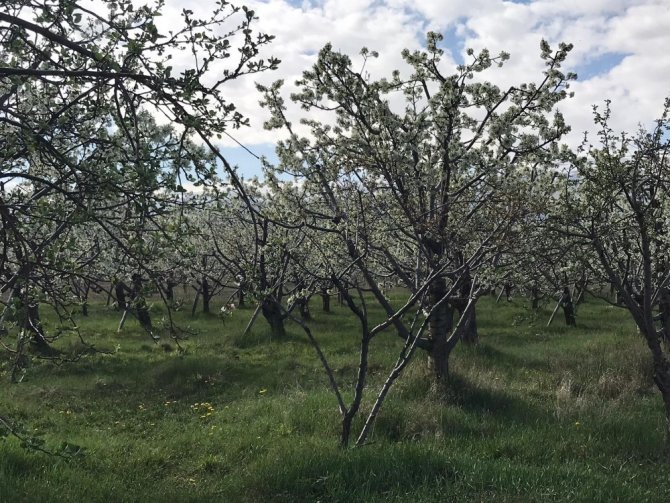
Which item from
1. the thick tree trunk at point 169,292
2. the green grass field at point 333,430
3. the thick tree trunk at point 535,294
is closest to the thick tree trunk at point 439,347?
the green grass field at point 333,430

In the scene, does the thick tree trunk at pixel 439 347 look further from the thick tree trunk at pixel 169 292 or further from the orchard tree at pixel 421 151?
the thick tree trunk at pixel 169 292

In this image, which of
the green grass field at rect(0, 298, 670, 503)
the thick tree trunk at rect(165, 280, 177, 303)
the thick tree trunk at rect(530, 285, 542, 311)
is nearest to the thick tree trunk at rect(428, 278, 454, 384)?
the green grass field at rect(0, 298, 670, 503)

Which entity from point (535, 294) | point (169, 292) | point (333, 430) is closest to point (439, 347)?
point (333, 430)

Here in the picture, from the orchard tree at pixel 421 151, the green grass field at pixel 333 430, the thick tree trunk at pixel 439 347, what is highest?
the orchard tree at pixel 421 151

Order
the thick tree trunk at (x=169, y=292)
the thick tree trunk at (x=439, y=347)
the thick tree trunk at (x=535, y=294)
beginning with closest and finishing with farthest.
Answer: the thick tree trunk at (x=169, y=292) < the thick tree trunk at (x=535, y=294) < the thick tree trunk at (x=439, y=347)

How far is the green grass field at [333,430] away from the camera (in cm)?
577

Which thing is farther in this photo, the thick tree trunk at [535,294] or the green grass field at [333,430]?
the thick tree trunk at [535,294]

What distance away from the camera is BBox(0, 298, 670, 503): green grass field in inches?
227

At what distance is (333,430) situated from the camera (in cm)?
789

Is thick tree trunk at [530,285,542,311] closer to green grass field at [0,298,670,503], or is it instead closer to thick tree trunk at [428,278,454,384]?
green grass field at [0,298,670,503]

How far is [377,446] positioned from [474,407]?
3.01m

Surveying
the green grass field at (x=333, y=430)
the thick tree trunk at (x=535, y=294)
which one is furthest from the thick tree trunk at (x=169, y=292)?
the thick tree trunk at (x=535, y=294)

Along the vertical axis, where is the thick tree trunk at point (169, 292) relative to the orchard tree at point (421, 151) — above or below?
below

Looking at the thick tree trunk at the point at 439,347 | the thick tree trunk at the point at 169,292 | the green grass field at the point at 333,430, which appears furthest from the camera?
the thick tree trunk at the point at 439,347
